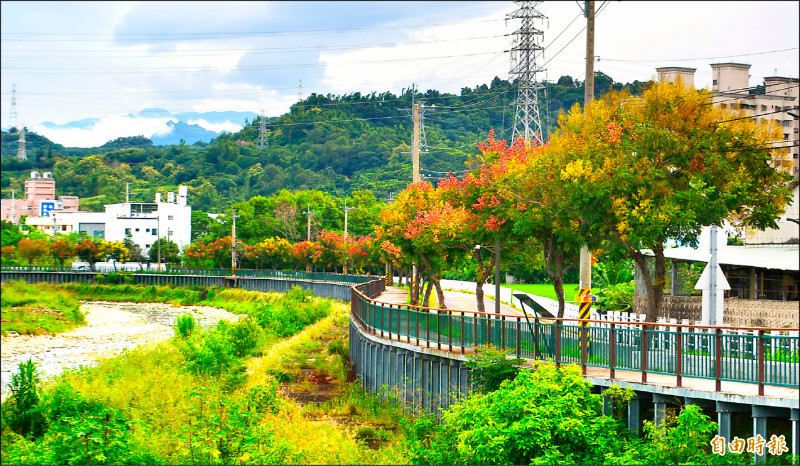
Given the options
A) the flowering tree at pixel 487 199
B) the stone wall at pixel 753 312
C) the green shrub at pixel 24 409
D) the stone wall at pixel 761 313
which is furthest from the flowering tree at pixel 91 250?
the green shrub at pixel 24 409

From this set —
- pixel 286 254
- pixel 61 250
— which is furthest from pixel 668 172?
pixel 286 254

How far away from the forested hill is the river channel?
4071cm

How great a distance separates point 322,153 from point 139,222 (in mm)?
54386

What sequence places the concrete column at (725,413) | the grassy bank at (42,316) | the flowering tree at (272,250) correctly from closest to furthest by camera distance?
the concrete column at (725,413), the grassy bank at (42,316), the flowering tree at (272,250)

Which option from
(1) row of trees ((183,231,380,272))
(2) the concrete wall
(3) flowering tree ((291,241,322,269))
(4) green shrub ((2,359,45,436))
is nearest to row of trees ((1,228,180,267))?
(1) row of trees ((183,231,380,272))

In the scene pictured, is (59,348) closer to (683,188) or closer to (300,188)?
(683,188)

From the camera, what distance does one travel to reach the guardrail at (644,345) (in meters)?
14.9

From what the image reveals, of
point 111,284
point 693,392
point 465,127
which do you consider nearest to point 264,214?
point 111,284

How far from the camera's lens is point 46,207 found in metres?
79.8

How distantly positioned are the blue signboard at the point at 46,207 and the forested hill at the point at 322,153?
26.8 meters

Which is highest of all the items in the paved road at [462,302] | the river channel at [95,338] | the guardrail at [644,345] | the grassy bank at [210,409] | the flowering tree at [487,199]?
the flowering tree at [487,199]

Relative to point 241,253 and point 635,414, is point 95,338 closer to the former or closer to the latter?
point 635,414

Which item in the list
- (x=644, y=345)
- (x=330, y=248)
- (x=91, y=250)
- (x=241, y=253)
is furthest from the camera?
(x=241, y=253)

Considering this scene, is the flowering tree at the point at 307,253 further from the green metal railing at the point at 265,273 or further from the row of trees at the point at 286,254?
the green metal railing at the point at 265,273
